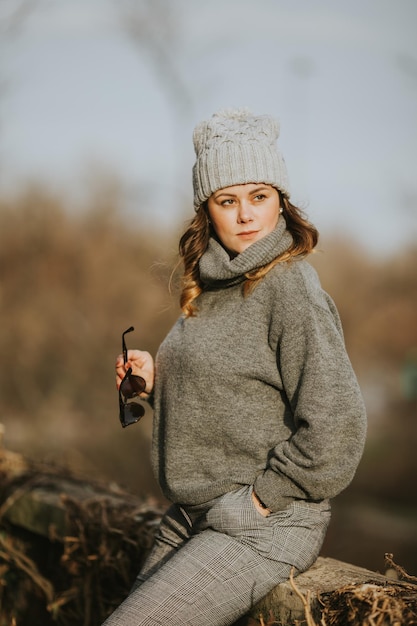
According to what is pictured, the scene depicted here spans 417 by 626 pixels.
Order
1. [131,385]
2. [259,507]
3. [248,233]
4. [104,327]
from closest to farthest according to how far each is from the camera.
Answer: [259,507], [248,233], [131,385], [104,327]

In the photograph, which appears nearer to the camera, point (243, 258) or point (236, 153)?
→ point (243, 258)

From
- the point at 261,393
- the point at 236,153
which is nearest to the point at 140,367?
the point at 261,393

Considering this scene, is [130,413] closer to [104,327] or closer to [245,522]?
[245,522]

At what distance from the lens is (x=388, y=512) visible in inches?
389

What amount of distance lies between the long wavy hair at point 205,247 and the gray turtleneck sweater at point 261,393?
3 centimetres

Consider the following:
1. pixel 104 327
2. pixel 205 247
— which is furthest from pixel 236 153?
pixel 104 327

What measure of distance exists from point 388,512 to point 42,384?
207 inches

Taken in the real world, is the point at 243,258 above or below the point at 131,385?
above

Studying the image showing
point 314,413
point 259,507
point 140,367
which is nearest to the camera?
point 314,413

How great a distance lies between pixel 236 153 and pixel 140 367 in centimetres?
86

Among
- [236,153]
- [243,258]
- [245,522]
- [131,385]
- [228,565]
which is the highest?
[236,153]

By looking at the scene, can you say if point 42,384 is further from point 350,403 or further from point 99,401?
point 350,403

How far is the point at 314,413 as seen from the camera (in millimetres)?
2402

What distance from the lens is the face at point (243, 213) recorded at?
9.04 ft
